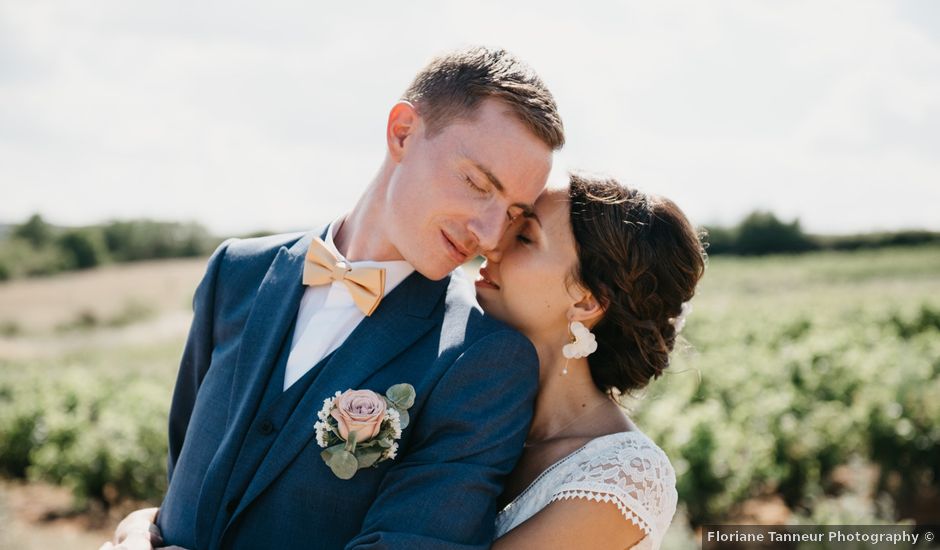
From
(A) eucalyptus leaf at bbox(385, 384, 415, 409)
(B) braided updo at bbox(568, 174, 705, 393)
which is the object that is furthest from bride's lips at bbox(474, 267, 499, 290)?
(A) eucalyptus leaf at bbox(385, 384, 415, 409)

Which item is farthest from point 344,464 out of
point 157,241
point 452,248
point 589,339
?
point 157,241

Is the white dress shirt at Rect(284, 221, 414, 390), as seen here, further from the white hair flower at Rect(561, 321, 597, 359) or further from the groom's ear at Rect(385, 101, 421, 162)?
the white hair flower at Rect(561, 321, 597, 359)

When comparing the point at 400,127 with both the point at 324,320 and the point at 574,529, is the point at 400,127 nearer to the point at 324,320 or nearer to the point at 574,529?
the point at 324,320

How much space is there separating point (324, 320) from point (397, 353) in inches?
12.7

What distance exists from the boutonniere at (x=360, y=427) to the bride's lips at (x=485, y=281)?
0.66 m

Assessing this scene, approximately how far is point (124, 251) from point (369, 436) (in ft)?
177

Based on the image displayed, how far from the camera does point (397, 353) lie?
236cm

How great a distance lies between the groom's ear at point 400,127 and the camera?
260cm

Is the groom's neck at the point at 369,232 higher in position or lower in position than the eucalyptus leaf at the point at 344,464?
higher

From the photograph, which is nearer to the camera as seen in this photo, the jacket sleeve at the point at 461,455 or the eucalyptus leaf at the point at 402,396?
the jacket sleeve at the point at 461,455

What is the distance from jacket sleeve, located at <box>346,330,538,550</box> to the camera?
2053 millimetres

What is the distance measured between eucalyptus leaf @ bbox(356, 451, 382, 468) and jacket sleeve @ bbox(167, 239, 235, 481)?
91 cm

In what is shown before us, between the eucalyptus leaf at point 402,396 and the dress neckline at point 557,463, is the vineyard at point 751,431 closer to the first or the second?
the dress neckline at point 557,463

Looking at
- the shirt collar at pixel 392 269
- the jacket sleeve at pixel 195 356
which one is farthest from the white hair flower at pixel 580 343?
the jacket sleeve at pixel 195 356
